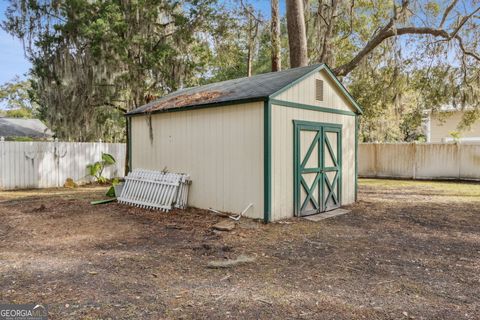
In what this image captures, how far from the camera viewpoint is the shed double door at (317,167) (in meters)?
6.73

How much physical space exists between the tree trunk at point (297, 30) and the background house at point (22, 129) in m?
15.2

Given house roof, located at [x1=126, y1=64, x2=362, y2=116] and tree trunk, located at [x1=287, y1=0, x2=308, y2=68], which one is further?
tree trunk, located at [x1=287, y1=0, x2=308, y2=68]

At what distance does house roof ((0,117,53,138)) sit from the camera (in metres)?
19.5

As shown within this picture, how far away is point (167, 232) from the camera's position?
18.4 feet

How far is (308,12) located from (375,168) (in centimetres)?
744

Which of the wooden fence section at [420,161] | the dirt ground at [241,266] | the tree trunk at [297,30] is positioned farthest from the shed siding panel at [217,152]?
the wooden fence section at [420,161]

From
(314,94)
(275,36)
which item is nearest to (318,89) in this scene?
(314,94)

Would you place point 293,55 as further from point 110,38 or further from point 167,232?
point 167,232

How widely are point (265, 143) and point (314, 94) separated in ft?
6.52

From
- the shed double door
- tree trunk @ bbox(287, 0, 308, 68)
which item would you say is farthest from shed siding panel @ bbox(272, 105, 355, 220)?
tree trunk @ bbox(287, 0, 308, 68)

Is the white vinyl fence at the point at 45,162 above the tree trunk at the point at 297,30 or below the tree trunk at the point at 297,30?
below

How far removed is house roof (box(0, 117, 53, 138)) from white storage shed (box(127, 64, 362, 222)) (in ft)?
49.5

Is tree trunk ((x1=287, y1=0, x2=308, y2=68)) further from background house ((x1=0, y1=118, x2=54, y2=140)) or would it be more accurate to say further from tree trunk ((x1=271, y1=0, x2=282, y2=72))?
background house ((x1=0, y1=118, x2=54, y2=140))

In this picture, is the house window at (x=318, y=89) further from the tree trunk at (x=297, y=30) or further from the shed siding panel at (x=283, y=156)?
the tree trunk at (x=297, y=30)
